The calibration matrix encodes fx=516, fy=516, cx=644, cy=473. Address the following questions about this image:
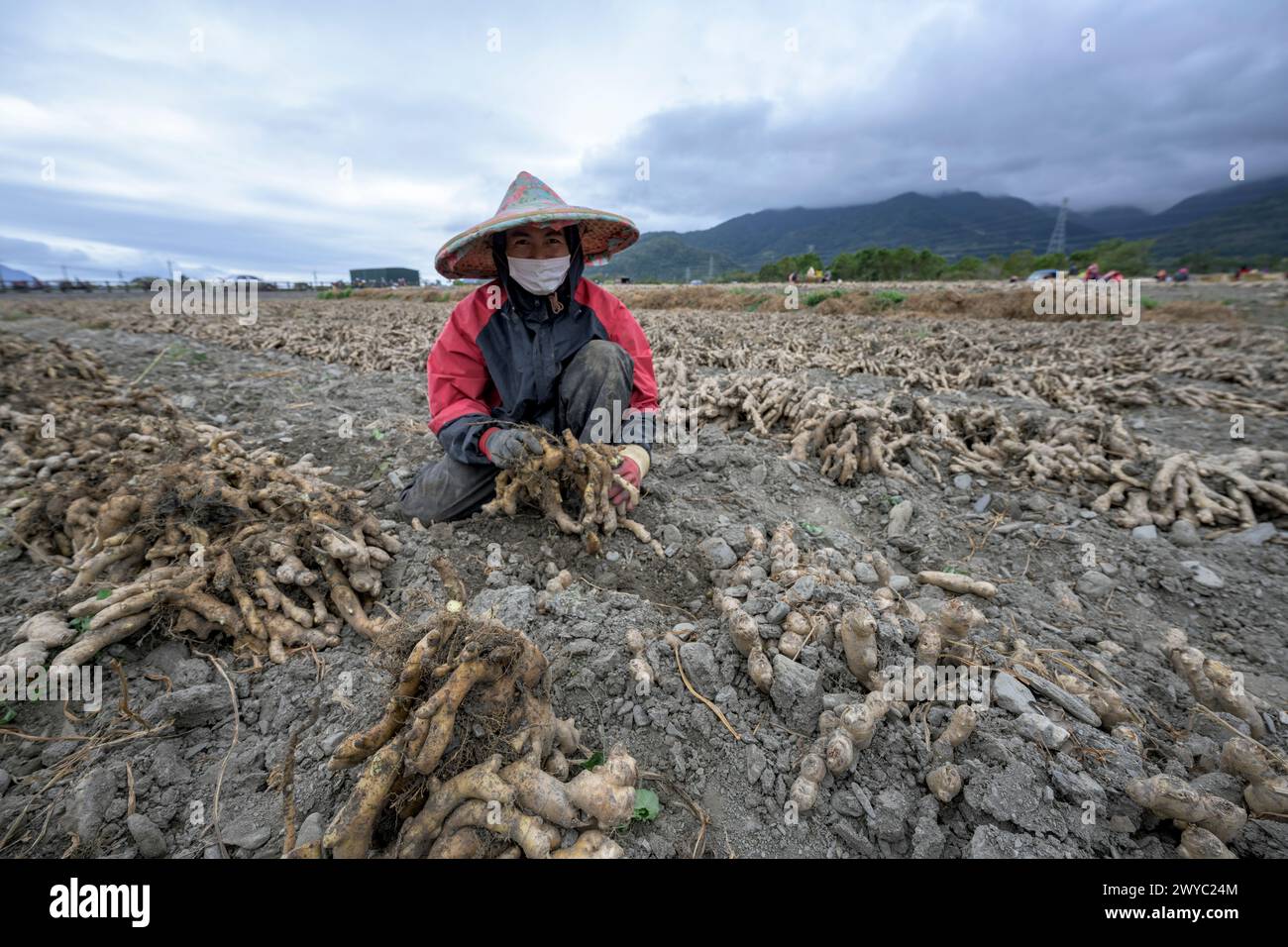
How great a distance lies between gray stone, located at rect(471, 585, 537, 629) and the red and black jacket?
97cm

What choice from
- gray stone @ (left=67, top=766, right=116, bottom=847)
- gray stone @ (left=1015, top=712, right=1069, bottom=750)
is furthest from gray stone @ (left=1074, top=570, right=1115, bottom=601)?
gray stone @ (left=67, top=766, right=116, bottom=847)

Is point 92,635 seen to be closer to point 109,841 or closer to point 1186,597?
point 109,841

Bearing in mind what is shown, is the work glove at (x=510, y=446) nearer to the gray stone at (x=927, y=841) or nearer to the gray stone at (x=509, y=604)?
the gray stone at (x=509, y=604)

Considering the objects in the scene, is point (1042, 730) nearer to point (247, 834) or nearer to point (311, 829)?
point (311, 829)

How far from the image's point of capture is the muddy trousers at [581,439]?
3217 millimetres

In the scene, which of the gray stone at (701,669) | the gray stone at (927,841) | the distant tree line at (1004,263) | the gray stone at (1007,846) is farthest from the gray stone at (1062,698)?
the distant tree line at (1004,263)

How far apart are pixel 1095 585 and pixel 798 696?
2.25 metres

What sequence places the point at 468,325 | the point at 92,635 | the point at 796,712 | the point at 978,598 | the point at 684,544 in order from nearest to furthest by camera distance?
the point at 796,712, the point at 92,635, the point at 978,598, the point at 684,544, the point at 468,325

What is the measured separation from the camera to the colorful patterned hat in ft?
8.90

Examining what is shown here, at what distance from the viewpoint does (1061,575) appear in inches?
118

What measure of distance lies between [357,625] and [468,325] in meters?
1.87

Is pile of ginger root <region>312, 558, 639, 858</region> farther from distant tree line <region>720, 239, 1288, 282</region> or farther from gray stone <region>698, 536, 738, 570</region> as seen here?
distant tree line <region>720, 239, 1288, 282</region>

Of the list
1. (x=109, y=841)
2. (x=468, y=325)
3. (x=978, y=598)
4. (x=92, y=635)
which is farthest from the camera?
(x=468, y=325)
